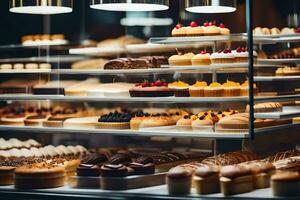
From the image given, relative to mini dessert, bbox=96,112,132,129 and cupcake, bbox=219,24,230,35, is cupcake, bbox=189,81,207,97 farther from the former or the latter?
mini dessert, bbox=96,112,132,129

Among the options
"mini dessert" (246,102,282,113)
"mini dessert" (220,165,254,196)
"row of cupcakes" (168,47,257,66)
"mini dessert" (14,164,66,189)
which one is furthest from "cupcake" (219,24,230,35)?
"mini dessert" (14,164,66,189)

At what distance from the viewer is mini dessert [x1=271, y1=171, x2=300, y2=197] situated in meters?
5.76

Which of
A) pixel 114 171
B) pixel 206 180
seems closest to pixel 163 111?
pixel 114 171

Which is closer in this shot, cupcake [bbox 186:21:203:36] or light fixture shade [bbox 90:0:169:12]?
cupcake [bbox 186:21:203:36]

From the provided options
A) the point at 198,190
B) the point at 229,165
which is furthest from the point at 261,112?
the point at 198,190

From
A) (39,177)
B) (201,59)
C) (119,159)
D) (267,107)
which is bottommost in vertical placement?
(39,177)

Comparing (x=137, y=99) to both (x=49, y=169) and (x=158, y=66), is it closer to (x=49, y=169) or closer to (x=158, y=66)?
(x=158, y=66)

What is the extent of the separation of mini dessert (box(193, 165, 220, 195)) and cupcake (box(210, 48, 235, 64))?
1.25m

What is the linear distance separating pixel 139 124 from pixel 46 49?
2.36m

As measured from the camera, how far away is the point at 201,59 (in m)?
6.95

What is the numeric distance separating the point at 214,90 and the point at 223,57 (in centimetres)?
34

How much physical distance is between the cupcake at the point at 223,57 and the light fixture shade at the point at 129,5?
2.91ft

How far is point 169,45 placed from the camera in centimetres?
746

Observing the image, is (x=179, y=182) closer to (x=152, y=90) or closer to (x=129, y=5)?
(x=152, y=90)
